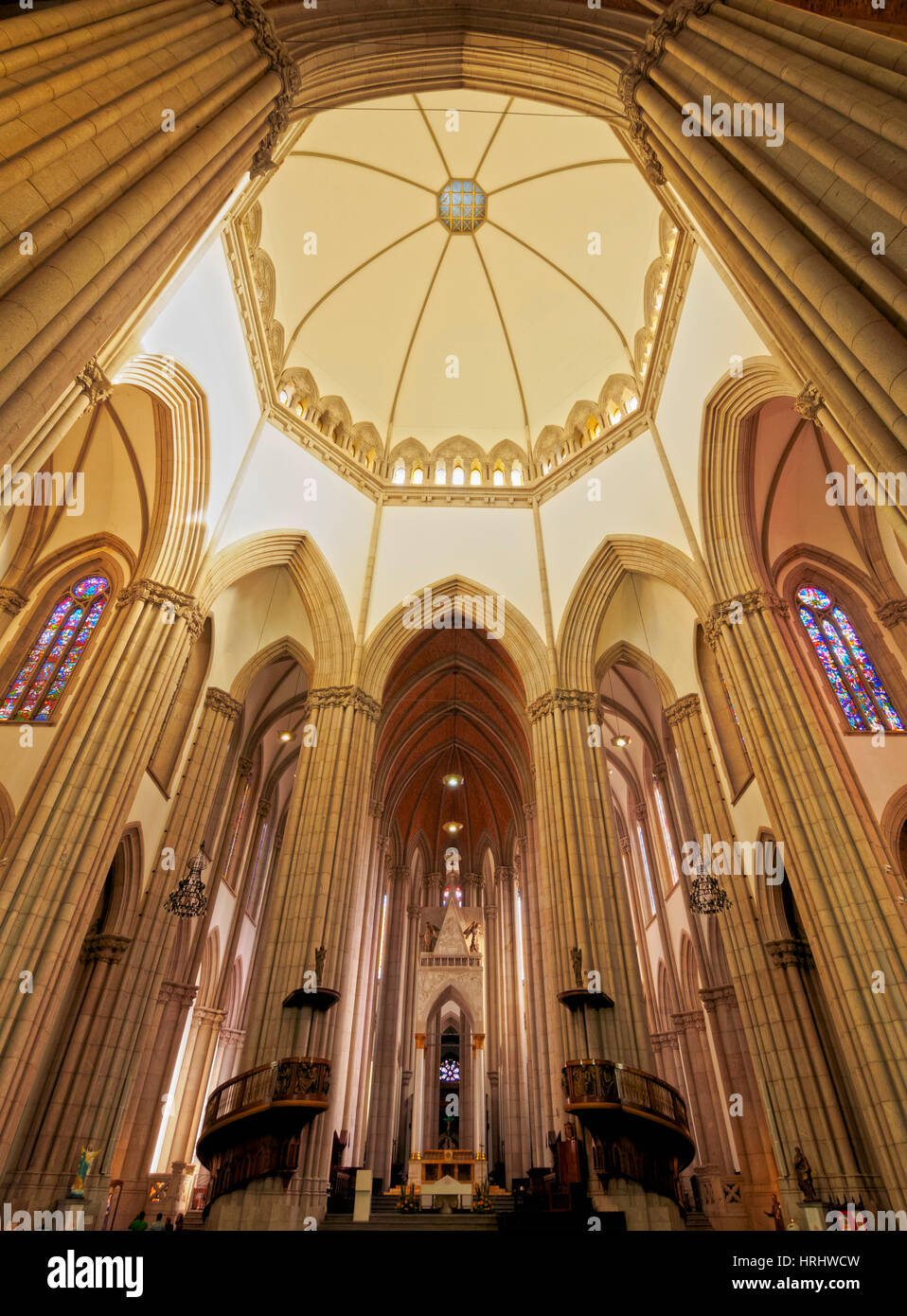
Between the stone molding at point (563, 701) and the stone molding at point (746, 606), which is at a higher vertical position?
the stone molding at point (563, 701)

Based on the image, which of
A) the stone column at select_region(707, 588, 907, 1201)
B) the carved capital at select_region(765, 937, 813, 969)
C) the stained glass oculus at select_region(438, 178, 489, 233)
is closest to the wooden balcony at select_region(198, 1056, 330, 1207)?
the stone column at select_region(707, 588, 907, 1201)

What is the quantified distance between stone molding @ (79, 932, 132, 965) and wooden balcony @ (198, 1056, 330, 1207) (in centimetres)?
340

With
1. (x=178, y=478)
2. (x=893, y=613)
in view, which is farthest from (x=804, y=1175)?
(x=178, y=478)

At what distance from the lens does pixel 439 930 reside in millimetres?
24344

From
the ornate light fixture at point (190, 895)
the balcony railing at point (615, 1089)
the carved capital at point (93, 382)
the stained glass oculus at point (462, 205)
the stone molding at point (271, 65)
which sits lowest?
the balcony railing at point (615, 1089)

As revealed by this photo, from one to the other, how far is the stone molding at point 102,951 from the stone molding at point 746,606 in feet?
36.7

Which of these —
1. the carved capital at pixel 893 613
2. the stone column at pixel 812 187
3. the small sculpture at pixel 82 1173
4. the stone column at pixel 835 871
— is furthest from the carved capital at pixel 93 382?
the carved capital at pixel 893 613

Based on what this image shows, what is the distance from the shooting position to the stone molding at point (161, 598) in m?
11.7

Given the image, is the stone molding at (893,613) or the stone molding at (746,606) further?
the stone molding at (893,613)

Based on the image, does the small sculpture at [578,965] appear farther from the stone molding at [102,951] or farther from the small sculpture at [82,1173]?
the stone molding at [102,951]

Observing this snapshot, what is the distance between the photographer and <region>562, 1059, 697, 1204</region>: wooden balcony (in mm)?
9445

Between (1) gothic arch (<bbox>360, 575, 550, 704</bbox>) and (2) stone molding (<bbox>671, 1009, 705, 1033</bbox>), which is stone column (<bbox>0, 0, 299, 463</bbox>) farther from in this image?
(2) stone molding (<bbox>671, 1009, 705, 1033</bbox>)

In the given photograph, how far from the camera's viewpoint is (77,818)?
9.23 metres
